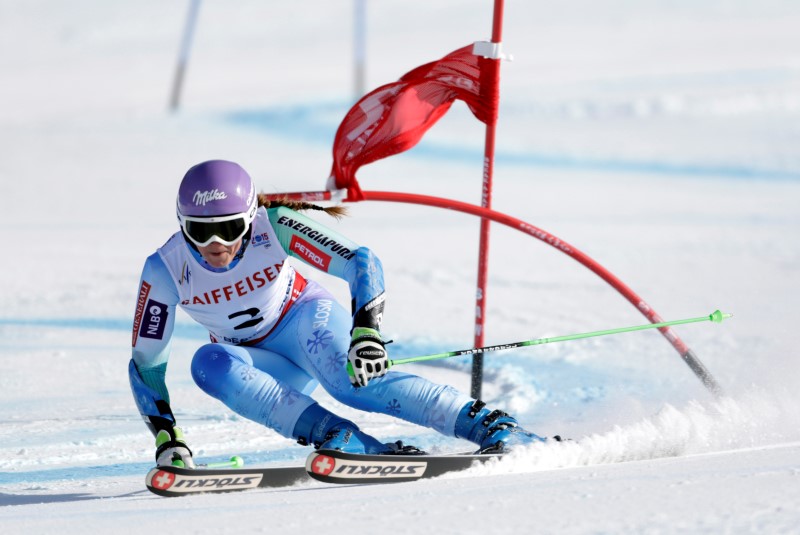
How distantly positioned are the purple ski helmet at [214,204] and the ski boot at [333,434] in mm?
655

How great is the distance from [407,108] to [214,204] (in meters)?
1.67

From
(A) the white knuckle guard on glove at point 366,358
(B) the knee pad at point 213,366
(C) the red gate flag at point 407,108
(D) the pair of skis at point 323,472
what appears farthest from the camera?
(C) the red gate flag at point 407,108

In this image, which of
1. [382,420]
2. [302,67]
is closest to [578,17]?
[302,67]

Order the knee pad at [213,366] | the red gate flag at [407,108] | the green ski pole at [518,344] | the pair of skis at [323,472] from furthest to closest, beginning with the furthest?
the red gate flag at [407,108] → the green ski pole at [518,344] → the knee pad at [213,366] → the pair of skis at [323,472]

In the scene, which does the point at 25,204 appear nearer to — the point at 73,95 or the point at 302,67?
the point at 73,95

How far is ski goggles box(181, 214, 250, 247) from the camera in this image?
12.7ft

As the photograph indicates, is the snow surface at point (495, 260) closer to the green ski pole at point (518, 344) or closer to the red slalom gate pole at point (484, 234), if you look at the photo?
the red slalom gate pole at point (484, 234)

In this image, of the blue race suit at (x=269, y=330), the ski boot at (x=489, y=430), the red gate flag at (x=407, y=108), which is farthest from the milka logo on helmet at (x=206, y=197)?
the red gate flag at (x=407, y=108)

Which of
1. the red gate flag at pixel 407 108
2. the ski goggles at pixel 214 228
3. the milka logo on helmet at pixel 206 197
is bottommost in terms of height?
the ski goggles at pixel 214 228

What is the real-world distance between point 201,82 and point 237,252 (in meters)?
17.8

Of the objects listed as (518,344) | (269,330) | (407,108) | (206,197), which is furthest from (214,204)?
(407,108)

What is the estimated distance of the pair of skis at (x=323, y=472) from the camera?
3619 mm

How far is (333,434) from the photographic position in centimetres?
391

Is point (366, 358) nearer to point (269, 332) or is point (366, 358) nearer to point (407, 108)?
point (269, 332)
